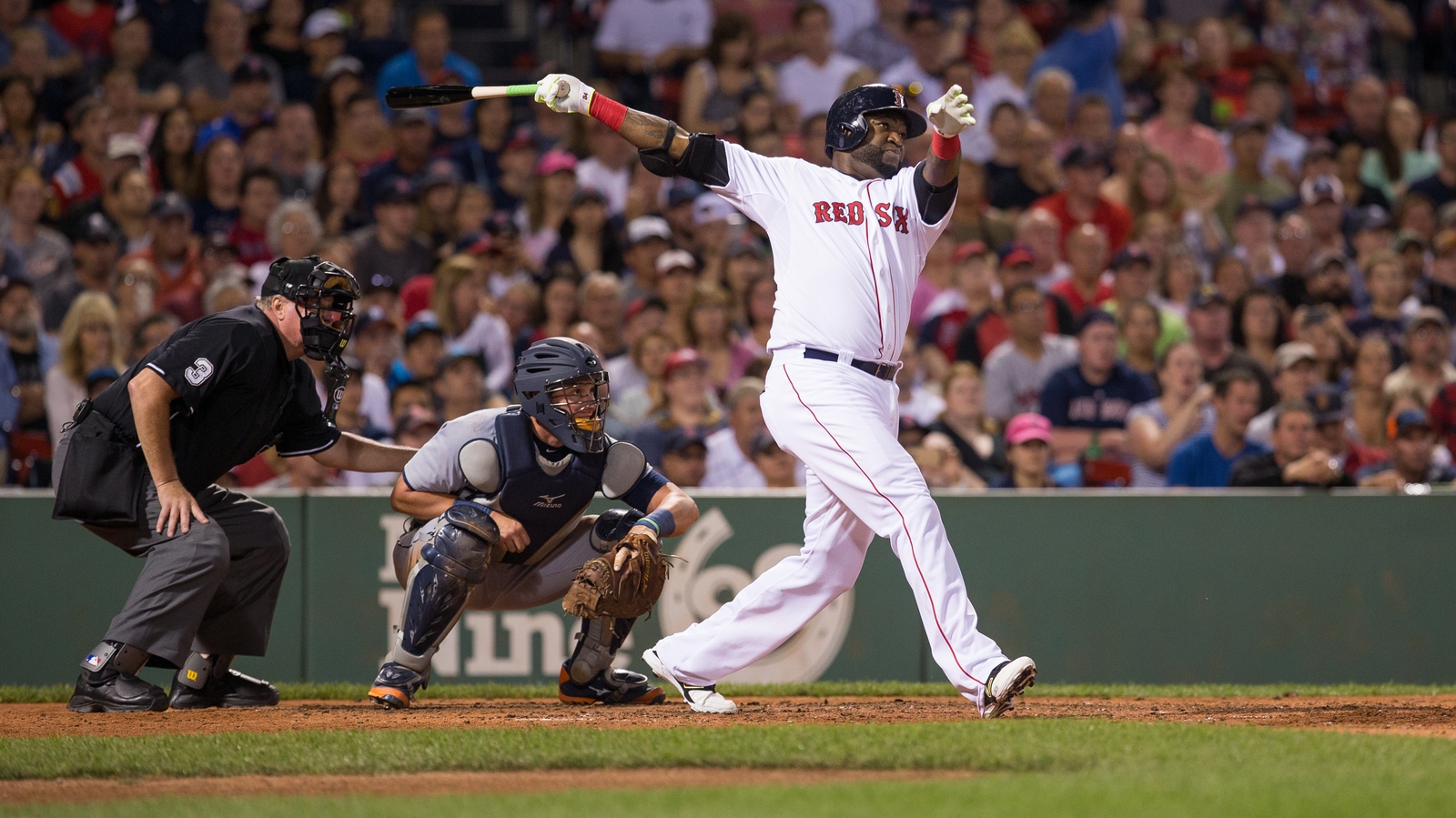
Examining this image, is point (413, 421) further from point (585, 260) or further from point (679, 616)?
point (585, 260)

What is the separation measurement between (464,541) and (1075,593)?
394 centimetres

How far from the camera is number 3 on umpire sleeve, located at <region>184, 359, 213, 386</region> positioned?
6.34 metres

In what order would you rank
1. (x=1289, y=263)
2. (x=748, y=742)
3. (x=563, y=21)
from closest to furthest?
(x=748, y=742) → (x=1289, y=263) → (x=563, y=21)

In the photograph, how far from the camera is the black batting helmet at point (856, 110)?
20.4 feet

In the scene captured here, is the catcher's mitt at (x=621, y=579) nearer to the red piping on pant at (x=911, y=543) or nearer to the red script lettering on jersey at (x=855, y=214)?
the red piping on pant at (x=911, y=543)

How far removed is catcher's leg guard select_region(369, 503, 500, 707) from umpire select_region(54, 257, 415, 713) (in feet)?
2.23

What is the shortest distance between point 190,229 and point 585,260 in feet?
9.06

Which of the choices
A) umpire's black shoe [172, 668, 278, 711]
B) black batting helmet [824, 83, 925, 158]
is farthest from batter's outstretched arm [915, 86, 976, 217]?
umpire's black shoe [172, 668, 278, 711]

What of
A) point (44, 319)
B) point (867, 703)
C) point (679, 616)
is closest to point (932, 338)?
point (679, 616)

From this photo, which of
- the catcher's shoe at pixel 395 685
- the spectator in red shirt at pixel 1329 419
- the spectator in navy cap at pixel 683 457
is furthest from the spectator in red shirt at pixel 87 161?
the spectator in red shirt at pixel 1329 419

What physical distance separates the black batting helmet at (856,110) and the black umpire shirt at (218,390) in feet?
7.79

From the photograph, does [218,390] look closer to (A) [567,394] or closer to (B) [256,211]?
(A) [567,394]

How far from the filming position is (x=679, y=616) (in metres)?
8.93

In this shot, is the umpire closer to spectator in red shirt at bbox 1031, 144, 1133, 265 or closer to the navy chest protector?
the navy chest protector
